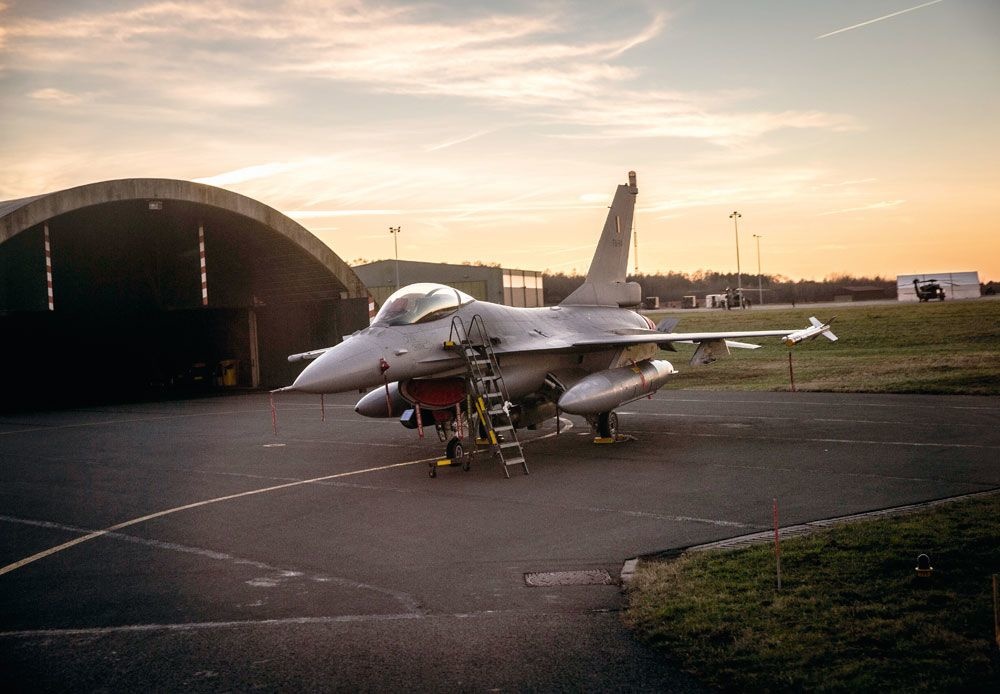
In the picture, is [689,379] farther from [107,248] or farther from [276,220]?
[107,248]

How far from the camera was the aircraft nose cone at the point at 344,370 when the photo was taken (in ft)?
47.6

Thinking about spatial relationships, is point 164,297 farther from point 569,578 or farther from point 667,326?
point 569,578

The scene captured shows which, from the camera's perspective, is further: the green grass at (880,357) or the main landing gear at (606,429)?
the green grass at (880,357)

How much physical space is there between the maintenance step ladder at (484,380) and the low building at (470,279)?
3438cm

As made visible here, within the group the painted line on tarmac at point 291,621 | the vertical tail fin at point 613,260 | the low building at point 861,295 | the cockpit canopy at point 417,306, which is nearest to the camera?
the painted line on tarmac at point 291,621

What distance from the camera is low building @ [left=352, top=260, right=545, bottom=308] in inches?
2176

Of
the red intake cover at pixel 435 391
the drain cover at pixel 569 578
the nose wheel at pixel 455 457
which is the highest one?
the red intake cover at pixel 435 391

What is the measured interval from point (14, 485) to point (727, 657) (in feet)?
45.6

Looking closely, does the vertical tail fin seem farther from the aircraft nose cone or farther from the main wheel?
the aircraft nose cone

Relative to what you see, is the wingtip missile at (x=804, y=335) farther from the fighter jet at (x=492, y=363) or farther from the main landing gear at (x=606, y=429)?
the main landing gear at (x=606, y=429)

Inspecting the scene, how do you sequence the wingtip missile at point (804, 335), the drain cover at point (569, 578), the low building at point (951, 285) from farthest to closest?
the low building at point (951, 285) → the wingtip missile at point (804, 335) → the drain cover at point (569, 578)

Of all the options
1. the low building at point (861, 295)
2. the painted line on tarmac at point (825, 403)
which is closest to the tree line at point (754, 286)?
the low building at point (861, 295)

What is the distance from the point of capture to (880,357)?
35.4 meters

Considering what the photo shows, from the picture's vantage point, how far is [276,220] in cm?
3159
